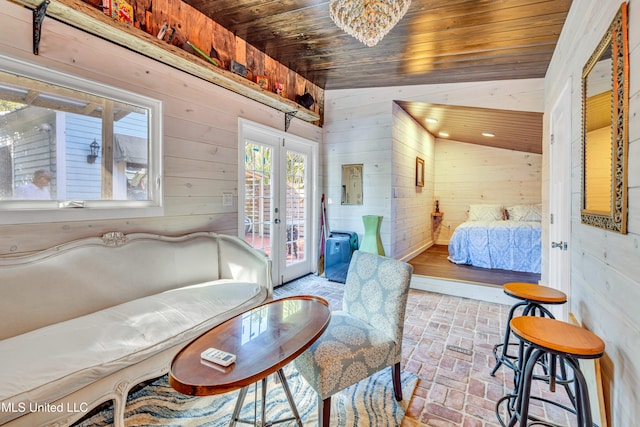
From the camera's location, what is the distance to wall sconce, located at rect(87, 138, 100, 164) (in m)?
2.06

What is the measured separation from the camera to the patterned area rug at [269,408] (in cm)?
161

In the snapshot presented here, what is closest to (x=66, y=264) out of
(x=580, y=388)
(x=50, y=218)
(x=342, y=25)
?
(x=50, y=218)

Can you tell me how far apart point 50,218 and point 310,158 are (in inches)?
127

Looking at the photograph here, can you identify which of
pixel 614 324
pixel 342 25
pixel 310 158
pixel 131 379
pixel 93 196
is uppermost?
pixel 342 25

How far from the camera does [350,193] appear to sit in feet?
14.7

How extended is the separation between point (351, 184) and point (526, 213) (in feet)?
11.9

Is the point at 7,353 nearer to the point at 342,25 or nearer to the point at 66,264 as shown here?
the point at 66,264

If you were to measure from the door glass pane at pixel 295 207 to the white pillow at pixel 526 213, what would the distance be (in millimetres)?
4237

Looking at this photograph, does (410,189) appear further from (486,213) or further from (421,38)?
(421,38)

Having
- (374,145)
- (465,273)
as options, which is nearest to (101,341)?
Answer: (374,145)

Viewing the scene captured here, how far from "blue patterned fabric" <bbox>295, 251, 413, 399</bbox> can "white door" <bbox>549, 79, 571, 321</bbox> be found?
137cm

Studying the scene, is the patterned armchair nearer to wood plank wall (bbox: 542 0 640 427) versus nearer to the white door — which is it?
wood plank wall (bbox: 542 0 640 427)

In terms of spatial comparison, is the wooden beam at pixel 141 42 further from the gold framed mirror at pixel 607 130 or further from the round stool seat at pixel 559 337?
the round stool seat at pixel 559 337

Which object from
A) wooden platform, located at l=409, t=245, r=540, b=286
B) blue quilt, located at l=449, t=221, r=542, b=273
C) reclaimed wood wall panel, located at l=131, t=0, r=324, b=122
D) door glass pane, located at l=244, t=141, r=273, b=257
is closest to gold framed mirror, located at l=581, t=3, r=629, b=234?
wooden platform, located at l=409, t=245, r=540, b=286
